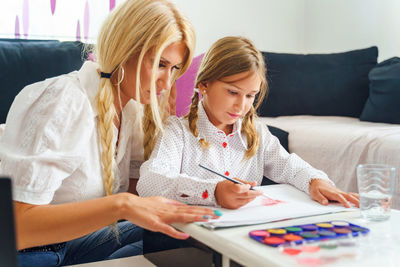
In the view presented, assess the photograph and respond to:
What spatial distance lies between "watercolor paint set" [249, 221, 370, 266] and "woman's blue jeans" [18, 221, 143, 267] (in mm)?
503

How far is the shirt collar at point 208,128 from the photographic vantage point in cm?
125

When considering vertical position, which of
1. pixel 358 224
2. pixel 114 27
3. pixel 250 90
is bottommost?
pixel 358 224

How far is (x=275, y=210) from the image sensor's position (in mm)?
863

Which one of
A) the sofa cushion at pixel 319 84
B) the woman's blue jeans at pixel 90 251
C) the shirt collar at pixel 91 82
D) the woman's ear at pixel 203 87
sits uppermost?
the shirt collar at pixel 91 82

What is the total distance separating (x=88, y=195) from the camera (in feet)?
3.42

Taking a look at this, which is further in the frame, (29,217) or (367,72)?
(367,72)

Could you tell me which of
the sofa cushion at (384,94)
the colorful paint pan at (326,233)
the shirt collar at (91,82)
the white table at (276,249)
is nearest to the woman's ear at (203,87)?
the shirt collar at (91,82)

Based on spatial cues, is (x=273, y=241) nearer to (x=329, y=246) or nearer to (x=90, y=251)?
(x=329, y=246)

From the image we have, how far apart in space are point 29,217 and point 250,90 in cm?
62

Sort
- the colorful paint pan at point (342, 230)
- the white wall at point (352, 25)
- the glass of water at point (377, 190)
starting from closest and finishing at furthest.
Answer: the colorful paint pan at point (342, 230) < the glass of water at point (377, 190) < the white wall at point (352, 25)

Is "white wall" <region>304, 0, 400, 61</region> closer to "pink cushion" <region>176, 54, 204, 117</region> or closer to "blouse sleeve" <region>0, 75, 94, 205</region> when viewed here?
"pink cushion" <region>176, 54, 204, 117</region>

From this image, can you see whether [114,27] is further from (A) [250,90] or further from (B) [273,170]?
(B) [273,170]

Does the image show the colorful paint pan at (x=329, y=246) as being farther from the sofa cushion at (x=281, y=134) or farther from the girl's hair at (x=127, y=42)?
the sofa cushion at (x=281, y=134)

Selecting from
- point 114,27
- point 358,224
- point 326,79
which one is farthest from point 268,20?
point 358,224
